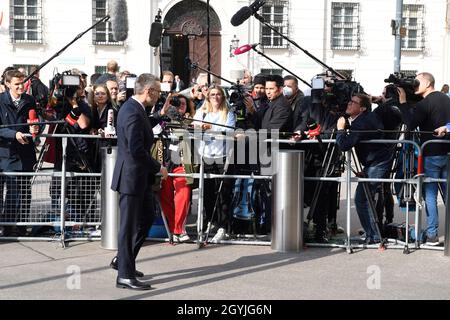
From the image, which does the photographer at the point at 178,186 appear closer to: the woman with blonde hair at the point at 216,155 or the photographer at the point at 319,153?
the woman with blonde hair at the point at 216,155

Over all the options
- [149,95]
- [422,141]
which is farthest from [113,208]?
[422,141]

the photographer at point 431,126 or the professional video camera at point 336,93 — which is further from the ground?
the professional video camera at point 336,93

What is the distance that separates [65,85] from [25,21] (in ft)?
64.0

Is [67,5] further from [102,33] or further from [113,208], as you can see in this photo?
[113,208]

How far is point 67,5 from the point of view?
27219 mm

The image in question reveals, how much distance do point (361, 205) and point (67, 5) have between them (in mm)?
20763

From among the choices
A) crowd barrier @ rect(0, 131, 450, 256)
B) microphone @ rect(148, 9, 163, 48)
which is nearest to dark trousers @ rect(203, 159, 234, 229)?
crowd barrier @ rect(0, 131, 450, 256)

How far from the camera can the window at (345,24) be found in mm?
28875

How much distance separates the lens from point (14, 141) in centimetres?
892

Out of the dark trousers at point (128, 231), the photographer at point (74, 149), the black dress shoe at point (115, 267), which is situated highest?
the photographer at point (74, 149)

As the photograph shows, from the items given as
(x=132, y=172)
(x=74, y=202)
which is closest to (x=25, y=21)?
(x=74, y=202)

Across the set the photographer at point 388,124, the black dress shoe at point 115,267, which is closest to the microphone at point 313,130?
the photographer at point 388,124
